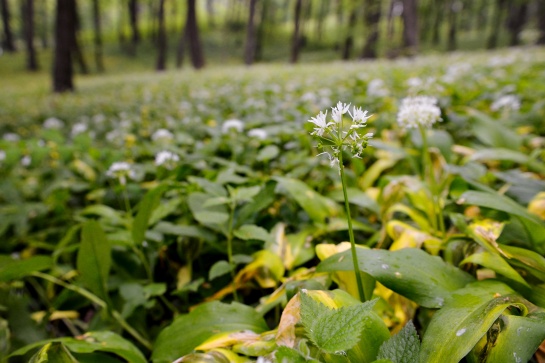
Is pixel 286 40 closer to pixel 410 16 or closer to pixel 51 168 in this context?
pixel 410 16

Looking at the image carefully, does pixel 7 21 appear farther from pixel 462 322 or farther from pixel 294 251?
pixel 462 322

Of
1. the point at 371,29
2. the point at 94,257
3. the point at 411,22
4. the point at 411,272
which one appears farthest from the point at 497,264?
the point at 371,29

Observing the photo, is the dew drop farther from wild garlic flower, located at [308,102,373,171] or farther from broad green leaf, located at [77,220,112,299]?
broad green leaf, located at [77,220,112,299]

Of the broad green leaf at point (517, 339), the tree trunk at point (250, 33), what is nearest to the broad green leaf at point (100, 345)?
the broad green leaf at point (517, 339)

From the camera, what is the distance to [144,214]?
1374 mm

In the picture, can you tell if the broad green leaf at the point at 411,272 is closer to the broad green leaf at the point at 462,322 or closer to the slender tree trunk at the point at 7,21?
the broad green leaf at the point at 462,322

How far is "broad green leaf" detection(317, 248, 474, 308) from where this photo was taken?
3.03 ft

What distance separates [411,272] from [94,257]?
3.43 feet

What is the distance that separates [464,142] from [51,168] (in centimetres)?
291

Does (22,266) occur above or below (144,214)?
below

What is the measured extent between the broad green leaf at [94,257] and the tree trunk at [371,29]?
56.9 ft

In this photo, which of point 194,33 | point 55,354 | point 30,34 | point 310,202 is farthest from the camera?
point 30,34

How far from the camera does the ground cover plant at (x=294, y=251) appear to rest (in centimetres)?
Result: 78

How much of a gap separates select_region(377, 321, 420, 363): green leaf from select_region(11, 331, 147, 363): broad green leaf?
2.14ft
